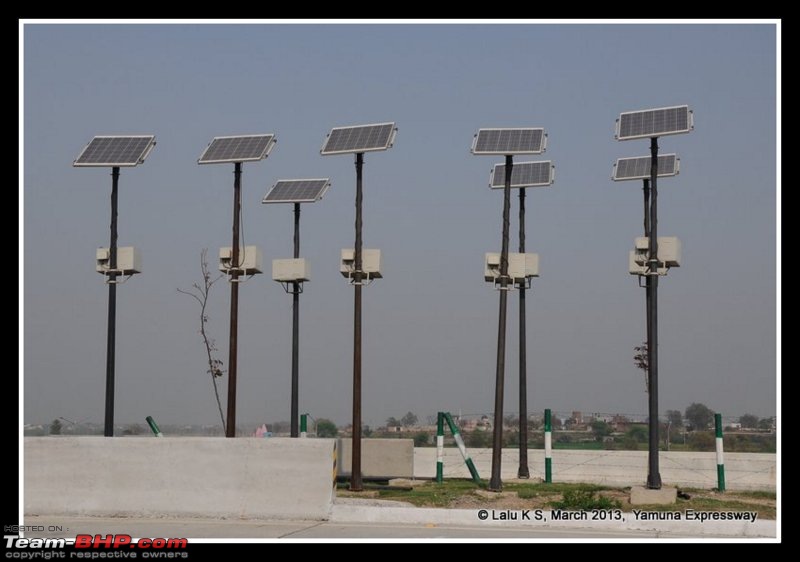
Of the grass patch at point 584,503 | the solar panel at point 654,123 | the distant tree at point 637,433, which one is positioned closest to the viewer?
the grass patch at point 584,503

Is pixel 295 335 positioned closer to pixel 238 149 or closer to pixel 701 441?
pixel 238 149

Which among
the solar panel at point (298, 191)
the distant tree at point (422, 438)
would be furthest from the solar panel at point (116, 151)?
the distant tree at point (422, 438)

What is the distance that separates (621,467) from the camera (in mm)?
28453

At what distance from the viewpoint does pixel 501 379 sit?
2266 centimetres

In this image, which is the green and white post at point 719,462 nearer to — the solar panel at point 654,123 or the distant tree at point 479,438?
the solar panel at point 654,123

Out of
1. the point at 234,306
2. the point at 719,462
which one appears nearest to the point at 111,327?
the point at 234,306

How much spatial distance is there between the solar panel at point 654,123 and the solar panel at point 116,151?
1085 cm

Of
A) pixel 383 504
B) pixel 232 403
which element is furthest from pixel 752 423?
pixel 383 504

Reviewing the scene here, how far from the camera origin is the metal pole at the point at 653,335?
71.0 ft

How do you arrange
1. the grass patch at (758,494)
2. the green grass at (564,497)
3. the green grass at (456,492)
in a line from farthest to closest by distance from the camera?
the grass patch at (758,494) → the green grass at (456,492) → the green grass at (564,497)

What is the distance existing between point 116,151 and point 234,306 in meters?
4.62

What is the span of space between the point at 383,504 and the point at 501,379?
13.9 feet

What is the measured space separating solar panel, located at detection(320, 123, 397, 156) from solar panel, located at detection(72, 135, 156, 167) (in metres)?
4.59
